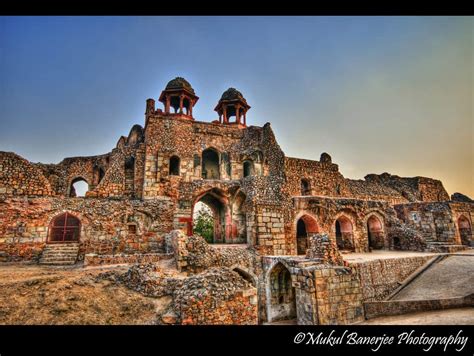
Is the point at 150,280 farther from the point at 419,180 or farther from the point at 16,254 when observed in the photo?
the point at 419,180

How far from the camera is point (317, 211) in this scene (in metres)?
16.5

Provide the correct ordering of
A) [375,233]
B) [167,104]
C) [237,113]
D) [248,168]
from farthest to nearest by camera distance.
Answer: [237,113], [248,168], [167,104], [375,233]

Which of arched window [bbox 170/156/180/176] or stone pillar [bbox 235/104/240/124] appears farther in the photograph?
stone pillar [bbox 235/104/240/124]

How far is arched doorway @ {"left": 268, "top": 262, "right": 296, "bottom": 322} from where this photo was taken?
1197 centimetres

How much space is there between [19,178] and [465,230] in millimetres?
30450

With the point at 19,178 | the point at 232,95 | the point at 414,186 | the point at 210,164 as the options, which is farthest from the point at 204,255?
the point at 414,186

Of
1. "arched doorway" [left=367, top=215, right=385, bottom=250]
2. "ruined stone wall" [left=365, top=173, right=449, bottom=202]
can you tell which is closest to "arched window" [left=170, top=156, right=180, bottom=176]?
"arched doorway" [left=367, top=215, right=385, bottom=250]

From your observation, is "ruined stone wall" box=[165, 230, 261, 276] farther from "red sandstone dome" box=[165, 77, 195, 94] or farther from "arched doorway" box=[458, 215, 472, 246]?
"arched doorway" box=[458, 215, 472, 246]

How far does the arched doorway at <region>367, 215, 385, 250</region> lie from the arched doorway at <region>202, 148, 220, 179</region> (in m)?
12.3

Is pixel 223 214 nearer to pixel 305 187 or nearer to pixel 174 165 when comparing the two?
pixel 174 165

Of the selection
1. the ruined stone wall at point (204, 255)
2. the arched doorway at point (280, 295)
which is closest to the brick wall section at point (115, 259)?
the ruined stone wall at point (204, 255)

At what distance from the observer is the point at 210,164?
22250 millimetres
